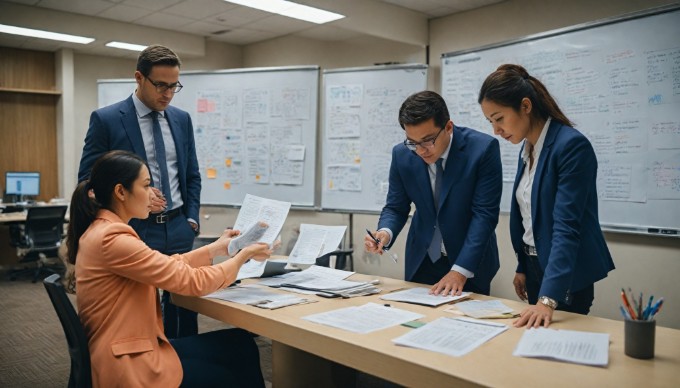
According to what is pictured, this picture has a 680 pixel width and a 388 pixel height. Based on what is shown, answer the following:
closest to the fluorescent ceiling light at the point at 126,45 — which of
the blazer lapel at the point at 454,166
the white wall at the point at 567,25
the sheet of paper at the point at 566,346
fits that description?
the white wall at the point at 567,25

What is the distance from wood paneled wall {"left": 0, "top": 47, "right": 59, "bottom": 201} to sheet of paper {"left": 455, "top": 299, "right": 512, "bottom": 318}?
7253 mm

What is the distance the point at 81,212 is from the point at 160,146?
2.54ft

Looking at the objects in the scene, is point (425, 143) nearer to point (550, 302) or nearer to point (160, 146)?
point (550, 302)

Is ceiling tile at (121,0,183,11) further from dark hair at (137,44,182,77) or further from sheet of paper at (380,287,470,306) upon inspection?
sheet of paper at (380,287,470,306)

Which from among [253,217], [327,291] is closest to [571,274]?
[327,291]

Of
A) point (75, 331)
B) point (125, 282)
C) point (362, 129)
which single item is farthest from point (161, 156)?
point (362, 129)

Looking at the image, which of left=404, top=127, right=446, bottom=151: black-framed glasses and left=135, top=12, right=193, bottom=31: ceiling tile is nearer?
left=404, top=127, right=446, bottom=151: black-framed glasses

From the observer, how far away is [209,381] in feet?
5.70

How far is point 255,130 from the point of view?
18.8ft

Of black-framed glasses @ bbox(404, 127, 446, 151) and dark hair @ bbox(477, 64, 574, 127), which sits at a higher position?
dark hair @ bbox(477, 64, 574, 127)

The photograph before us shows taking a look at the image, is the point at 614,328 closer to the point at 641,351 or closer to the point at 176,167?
the point at 641,351

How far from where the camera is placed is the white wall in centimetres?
368

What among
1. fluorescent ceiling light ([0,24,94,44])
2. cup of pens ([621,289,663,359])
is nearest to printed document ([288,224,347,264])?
cup of pens ([621,289,663,359])

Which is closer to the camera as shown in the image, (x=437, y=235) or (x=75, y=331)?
(x=75, y=331)
